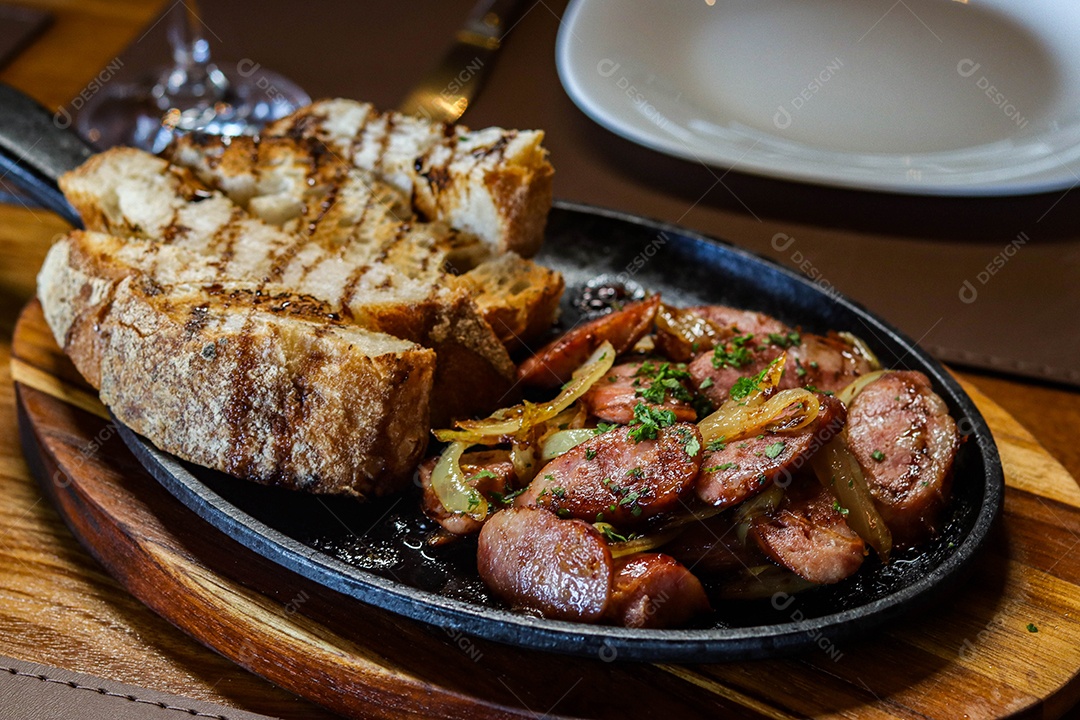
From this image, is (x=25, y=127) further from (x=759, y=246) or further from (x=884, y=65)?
(x=884, y=65)

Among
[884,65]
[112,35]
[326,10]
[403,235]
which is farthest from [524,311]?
[112,35]

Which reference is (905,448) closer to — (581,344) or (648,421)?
(648,421)

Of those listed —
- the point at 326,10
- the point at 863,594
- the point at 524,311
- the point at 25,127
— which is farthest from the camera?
the point at 326,10

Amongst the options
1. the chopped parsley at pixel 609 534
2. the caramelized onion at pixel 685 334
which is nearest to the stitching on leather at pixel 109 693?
the chopped parsley at pixel 609 534

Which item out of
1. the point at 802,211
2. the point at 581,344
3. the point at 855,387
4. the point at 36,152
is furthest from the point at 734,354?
the point at 36,152

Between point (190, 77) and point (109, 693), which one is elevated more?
point (190, 77)
